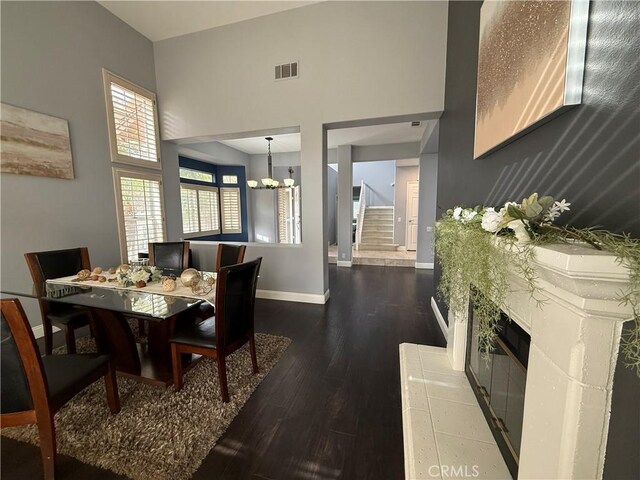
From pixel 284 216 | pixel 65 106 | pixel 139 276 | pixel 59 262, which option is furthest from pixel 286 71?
pixel 284 216

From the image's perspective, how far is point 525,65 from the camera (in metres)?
1.18

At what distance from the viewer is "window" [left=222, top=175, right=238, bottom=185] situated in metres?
7.72

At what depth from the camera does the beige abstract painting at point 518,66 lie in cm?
94

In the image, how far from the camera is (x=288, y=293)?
3.87 metres

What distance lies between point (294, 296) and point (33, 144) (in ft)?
11.5

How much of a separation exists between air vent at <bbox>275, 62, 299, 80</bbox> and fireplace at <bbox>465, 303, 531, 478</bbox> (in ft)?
12.1

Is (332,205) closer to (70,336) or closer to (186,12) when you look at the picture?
(186,12)

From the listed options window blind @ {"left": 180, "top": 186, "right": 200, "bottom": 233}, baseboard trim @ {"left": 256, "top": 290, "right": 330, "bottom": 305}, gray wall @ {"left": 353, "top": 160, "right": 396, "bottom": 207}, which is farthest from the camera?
gray wall @ {"left": 353, "top": 160, "right": 396, "bottom": 207}

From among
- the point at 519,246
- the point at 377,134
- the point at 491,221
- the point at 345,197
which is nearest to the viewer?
the point at 519,246

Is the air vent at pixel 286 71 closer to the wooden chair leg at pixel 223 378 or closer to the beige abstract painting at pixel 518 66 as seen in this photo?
the beige abstract painting at pixel 518 66

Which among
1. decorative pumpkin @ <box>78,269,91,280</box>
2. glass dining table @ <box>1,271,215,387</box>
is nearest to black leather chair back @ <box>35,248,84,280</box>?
glass dining table @ <box>1,271,215,387</box>

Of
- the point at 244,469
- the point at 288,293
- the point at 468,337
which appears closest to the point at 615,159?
the point at 468,337

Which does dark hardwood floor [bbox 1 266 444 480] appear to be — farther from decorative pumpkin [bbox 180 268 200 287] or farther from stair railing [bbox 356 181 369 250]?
stair railing [bbox 356 181 369 250]

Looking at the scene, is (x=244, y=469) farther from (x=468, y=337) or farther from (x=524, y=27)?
(x=524, y=27)
